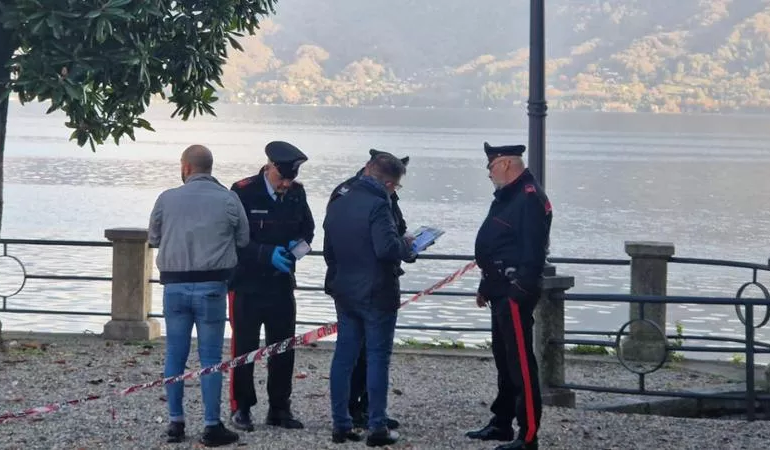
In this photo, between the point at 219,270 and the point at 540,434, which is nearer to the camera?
the point at 219,270

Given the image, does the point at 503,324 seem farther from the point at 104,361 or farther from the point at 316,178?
the point at 316,178

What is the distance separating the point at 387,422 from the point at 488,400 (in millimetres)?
1788

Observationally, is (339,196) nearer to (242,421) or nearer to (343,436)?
(343,436)

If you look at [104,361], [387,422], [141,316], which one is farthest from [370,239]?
[141,316]

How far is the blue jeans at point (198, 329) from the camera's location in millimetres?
8188

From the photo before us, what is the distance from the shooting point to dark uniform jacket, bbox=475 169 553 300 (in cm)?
819

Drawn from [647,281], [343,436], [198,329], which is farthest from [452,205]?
[198,329]

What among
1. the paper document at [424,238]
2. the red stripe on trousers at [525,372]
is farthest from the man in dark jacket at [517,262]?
the paper document at [424,238]

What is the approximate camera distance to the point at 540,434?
9086mm

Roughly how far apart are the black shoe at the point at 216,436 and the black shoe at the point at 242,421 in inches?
15.9

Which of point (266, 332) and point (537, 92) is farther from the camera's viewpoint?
point (537, 92)

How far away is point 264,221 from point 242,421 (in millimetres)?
1313

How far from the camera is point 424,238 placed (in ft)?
28.2

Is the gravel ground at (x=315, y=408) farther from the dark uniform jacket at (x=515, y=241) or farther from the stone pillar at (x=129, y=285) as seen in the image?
the dark uniform jacket at (x=515, y=241)
